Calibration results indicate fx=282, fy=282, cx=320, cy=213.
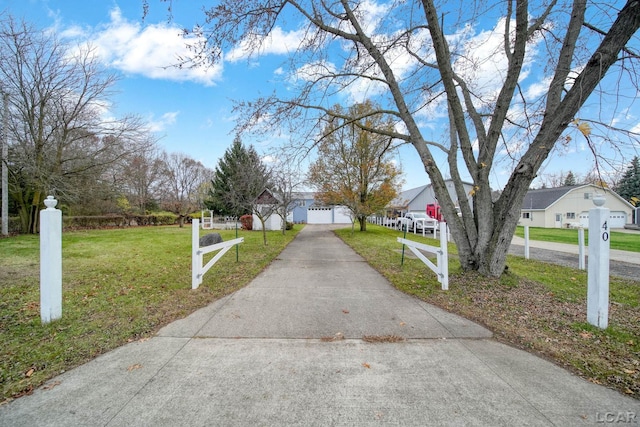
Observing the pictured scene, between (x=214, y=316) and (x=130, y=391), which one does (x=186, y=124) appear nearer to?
(x=214, y=316)

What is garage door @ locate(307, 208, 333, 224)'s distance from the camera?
37156 millimetres

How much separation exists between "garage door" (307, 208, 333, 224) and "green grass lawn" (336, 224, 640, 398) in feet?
98.4

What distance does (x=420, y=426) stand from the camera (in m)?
1.92

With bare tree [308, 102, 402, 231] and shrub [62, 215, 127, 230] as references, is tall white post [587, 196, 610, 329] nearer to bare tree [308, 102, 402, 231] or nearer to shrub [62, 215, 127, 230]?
bare tree [308, 102, 402, 231]

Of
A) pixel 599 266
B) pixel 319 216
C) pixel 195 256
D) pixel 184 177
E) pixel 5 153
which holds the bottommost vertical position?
pixel 195 256

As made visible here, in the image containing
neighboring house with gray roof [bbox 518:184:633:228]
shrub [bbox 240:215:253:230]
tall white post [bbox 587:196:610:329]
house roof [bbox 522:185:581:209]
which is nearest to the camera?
tall white post [bbox 587:196:610:329]

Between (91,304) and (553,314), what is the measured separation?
7.01 meters

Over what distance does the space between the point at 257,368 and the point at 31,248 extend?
42.3 feet

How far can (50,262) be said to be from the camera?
3541 millimetres

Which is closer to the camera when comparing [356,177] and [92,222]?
[356,177]

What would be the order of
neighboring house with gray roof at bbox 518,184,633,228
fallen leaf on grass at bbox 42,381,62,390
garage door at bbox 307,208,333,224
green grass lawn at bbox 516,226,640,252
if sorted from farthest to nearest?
garage door at bbox 307,208,333,224
neighboring house with gray roof at bbox 518,184,633,228
green grass lawn at bbox 516,226,640,252
fallen leaf on grass at bbox 42,381,62,390

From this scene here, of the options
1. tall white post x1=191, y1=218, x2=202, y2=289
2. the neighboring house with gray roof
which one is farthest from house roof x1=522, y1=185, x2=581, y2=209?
tall white post x1=191, y1=218, x2=202, y2=289

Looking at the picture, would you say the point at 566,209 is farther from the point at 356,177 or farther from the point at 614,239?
the point at 356,177

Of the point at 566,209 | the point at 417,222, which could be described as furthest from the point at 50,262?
the point at 566,209
